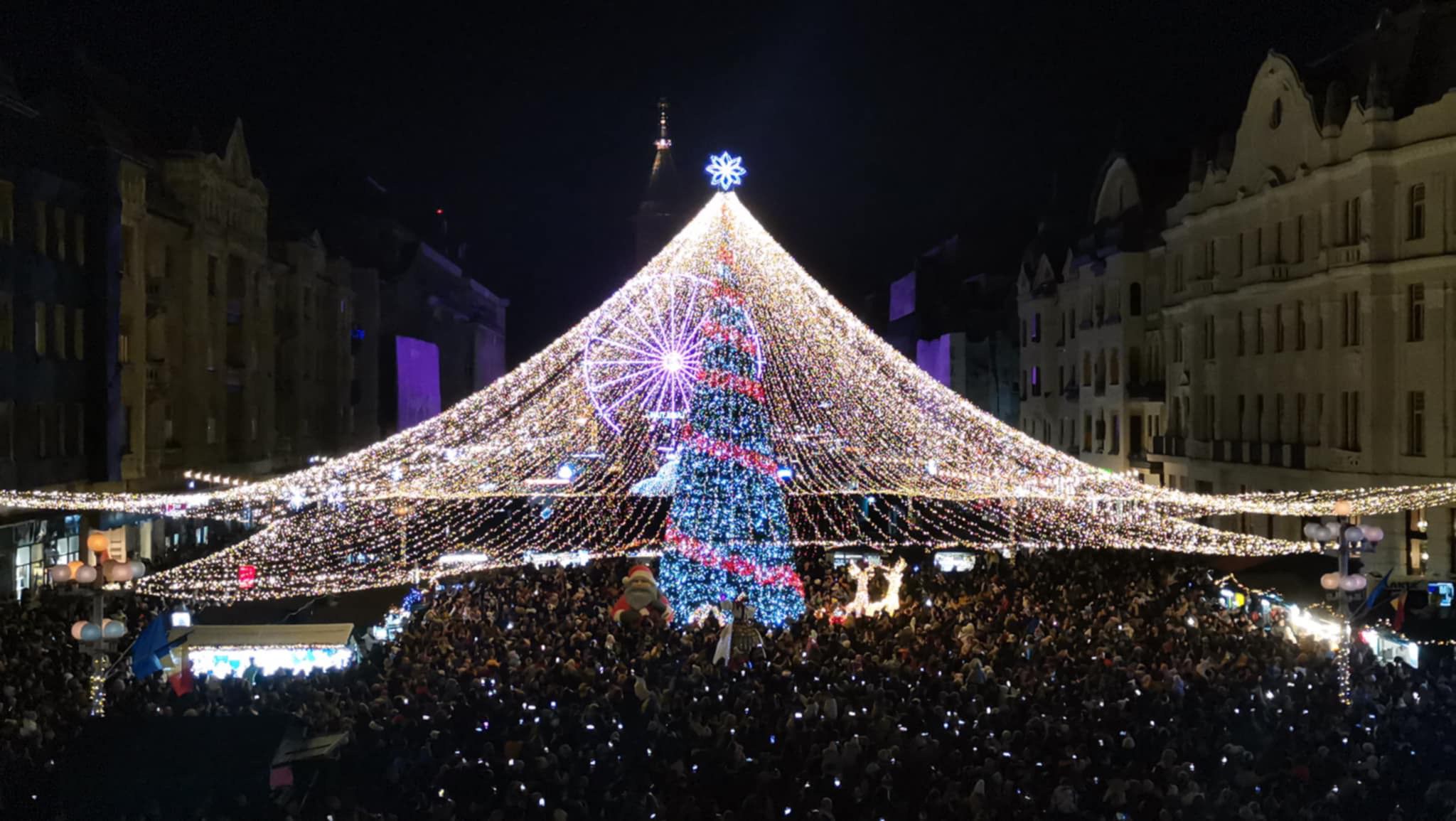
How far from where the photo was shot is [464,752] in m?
15.7

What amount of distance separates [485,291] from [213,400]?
60354 mm

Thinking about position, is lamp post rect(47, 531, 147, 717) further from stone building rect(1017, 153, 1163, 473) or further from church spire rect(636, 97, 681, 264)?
church spire rect(636, 97, 681, 264)

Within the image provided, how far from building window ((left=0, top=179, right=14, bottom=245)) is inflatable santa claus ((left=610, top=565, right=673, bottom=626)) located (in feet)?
47.5

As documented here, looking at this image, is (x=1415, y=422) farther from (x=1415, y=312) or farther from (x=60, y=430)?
(x=60, y=430)

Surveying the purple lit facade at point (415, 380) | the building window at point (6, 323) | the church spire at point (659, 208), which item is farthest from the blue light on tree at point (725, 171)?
the church spire at point (659, 208)

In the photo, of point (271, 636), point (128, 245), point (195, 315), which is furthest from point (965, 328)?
point (271, 636)

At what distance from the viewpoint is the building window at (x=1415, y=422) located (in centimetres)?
3166

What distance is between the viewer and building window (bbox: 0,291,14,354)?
30.0 metres

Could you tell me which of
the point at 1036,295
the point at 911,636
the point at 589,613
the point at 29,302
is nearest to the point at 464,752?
the point at 911,636

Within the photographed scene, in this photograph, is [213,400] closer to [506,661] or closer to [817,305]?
[817,305]

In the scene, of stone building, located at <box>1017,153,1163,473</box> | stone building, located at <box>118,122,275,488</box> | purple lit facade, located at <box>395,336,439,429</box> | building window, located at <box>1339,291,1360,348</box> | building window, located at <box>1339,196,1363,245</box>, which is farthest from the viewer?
A: purple lit facade, located at <box>395,336,439,429</box>

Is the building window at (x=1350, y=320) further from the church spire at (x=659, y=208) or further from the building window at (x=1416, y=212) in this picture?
the church spire at (x=659, y=208)

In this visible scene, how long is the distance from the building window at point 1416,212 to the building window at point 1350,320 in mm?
1947

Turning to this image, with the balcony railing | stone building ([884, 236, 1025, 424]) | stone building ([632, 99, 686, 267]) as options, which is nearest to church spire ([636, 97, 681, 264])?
stone building ([632, 99, 686, 267])
